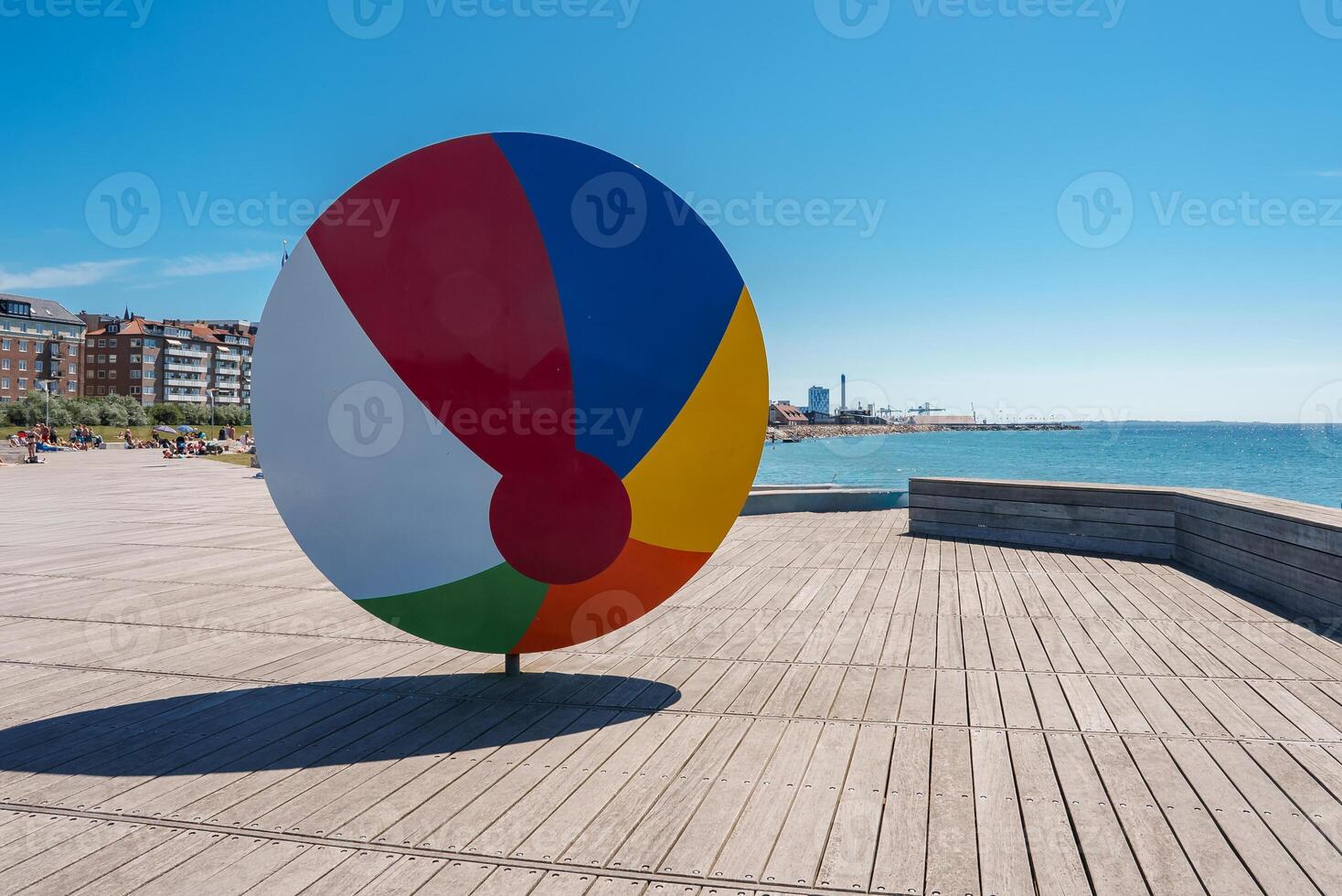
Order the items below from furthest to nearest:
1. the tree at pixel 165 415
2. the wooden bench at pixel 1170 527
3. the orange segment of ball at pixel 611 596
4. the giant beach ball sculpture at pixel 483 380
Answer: the tree at pixel 165 415
the wooden bench at pixel 1170 527
the orange segment of ball at pixel 611 596
the giant beach ball sculpture at pixel 483 380

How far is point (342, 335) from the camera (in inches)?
156

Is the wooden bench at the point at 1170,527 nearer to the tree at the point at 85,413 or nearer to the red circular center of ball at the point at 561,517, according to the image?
the red circular center of ball at the point at 561,517

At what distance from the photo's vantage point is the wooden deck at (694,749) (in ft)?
8.80

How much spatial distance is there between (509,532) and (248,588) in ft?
14.6

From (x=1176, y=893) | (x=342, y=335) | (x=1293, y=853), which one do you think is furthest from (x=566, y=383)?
(x=1293, y=853)

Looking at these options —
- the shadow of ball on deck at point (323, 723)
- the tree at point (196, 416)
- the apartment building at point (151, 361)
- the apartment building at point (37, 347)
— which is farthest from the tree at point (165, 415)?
the shadow of ball on deck at point (323, 723)

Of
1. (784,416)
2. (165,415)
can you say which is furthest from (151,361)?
(784,416)

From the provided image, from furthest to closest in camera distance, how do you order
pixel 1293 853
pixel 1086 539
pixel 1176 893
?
pixel 1086 539 < pixel 1293 853 < pixel 1176 893

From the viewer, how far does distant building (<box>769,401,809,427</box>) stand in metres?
153

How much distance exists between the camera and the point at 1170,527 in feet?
28.0

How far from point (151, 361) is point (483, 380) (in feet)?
367

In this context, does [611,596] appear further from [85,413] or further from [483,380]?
[85,413]

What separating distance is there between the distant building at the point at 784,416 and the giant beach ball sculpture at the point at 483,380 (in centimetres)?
14273

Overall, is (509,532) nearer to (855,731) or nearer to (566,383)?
(566,383)
